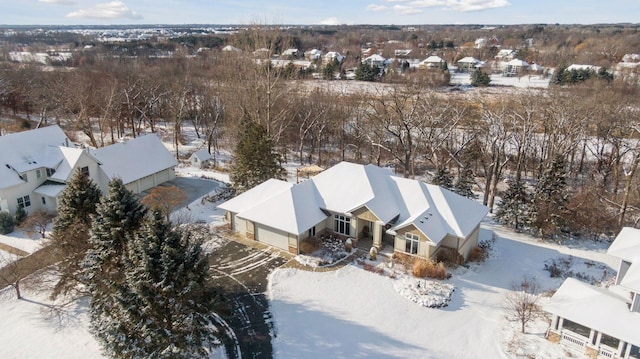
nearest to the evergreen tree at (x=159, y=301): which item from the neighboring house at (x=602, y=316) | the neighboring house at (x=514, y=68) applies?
the neighboring house at (x=602, y=316)

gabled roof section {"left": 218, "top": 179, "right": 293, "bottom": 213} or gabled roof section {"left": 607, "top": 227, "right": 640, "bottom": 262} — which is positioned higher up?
gabled roof section {"left": 607, "top": 227, "right": 640, "bottom": 262}

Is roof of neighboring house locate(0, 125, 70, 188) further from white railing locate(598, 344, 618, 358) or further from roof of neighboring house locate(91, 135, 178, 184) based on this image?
white railing locate(598, 344, 618, 358)

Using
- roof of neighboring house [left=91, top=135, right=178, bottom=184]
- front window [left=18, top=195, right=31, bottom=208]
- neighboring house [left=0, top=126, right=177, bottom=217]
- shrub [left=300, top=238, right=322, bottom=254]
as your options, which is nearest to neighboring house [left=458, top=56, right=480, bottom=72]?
roof of neighboring house [left=91, top=135, right=178, bottom=184]

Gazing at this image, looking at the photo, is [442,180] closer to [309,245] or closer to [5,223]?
[309,245]

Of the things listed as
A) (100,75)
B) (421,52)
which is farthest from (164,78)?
(421,52)

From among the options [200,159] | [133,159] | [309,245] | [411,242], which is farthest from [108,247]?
[200,159]

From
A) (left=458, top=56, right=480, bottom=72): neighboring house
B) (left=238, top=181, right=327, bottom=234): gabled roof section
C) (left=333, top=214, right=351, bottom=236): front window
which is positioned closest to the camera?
(left=238, top=181, right=327, bottom=234): gabled roof section
